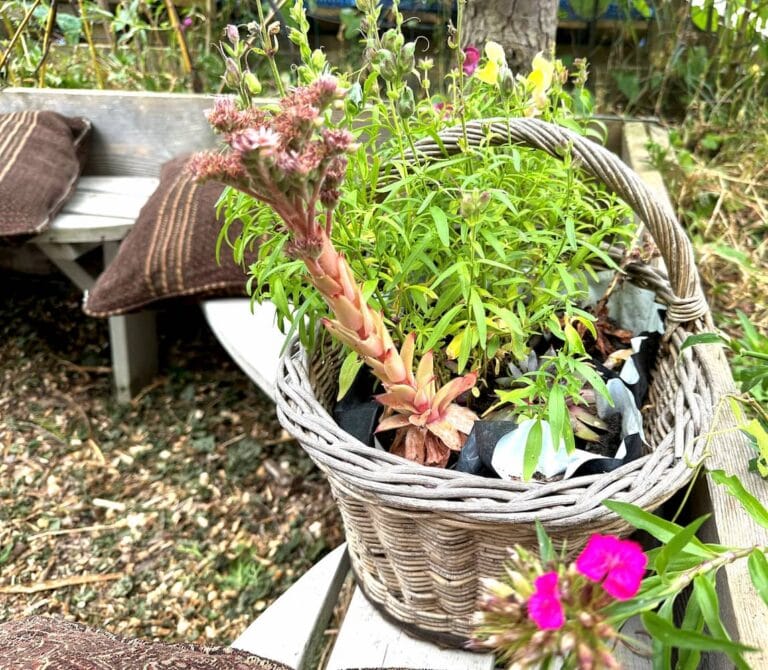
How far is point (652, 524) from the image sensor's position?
63 cm

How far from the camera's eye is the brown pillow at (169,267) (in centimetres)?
166

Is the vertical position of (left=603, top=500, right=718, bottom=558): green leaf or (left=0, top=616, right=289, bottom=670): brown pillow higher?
(left=603, top=500, right=718, bottom=558): green leaf

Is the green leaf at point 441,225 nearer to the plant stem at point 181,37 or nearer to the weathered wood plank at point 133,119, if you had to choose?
the weathered wood plank at point 133,119

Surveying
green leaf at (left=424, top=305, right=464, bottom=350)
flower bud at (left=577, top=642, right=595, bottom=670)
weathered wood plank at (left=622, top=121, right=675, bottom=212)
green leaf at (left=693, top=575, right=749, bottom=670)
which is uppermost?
flower bud at (left=577, top=642, right=595, bottom=670)

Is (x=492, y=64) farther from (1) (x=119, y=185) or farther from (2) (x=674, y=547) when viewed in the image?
(1) (x=119, y=185)

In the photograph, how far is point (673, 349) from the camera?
964 mm

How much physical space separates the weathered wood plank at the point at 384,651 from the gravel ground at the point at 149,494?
0.54 m

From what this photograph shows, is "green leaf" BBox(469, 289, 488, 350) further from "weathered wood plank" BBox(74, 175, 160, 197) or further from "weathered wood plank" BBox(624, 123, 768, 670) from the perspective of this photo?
"weathered wood plank" BBox(74, 175, 160, 197)

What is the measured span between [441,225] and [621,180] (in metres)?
0.25

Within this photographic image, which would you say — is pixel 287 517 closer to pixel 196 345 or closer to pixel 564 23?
pixel 196 345

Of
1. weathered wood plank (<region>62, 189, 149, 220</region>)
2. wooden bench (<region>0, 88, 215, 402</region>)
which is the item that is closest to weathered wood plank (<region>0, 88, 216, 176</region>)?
wooden bench (<region>0, 88, 215, 402</region>)

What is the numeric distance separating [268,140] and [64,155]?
180cm

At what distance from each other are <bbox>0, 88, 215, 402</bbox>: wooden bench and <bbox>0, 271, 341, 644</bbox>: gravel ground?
0.58ft

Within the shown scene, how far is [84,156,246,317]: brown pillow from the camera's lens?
65.4 inches
